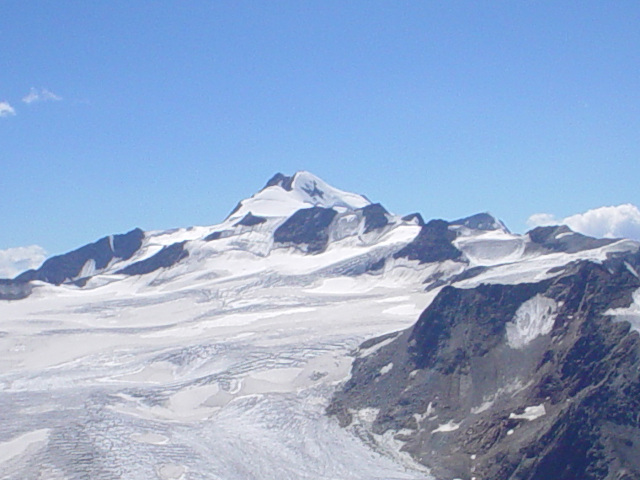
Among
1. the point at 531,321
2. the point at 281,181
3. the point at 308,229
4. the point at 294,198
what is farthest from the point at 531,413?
the point at 281,181

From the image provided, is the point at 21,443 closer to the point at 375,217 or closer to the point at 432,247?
the point at 432,247

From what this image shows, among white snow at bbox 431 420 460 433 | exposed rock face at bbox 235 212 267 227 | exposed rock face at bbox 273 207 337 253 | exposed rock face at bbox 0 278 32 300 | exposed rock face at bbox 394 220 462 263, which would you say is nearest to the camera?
white snow at bbox 431 420 460 433

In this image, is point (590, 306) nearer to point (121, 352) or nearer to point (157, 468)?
point (157, 468)

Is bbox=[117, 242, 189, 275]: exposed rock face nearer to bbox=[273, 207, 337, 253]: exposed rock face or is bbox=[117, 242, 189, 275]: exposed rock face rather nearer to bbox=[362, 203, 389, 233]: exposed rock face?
bbox=[273, 207, 337, 253]: exposed rock face

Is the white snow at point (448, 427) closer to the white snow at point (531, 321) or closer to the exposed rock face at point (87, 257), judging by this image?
the white snow at point (531, 321)

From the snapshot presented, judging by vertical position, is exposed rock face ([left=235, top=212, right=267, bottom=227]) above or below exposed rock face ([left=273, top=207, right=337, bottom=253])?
above

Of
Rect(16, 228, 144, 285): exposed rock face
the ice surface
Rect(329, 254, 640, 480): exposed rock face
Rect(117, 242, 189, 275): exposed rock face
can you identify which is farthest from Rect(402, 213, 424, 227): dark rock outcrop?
Rect(329, 254, 640, 480): exposed rock face

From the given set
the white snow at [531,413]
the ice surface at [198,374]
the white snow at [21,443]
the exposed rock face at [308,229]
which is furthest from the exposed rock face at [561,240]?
the white snow at [21,443]

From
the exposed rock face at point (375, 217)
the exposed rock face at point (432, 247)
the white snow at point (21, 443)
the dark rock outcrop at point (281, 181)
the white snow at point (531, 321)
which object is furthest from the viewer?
the dark rock outcrop at point (281, 181)
